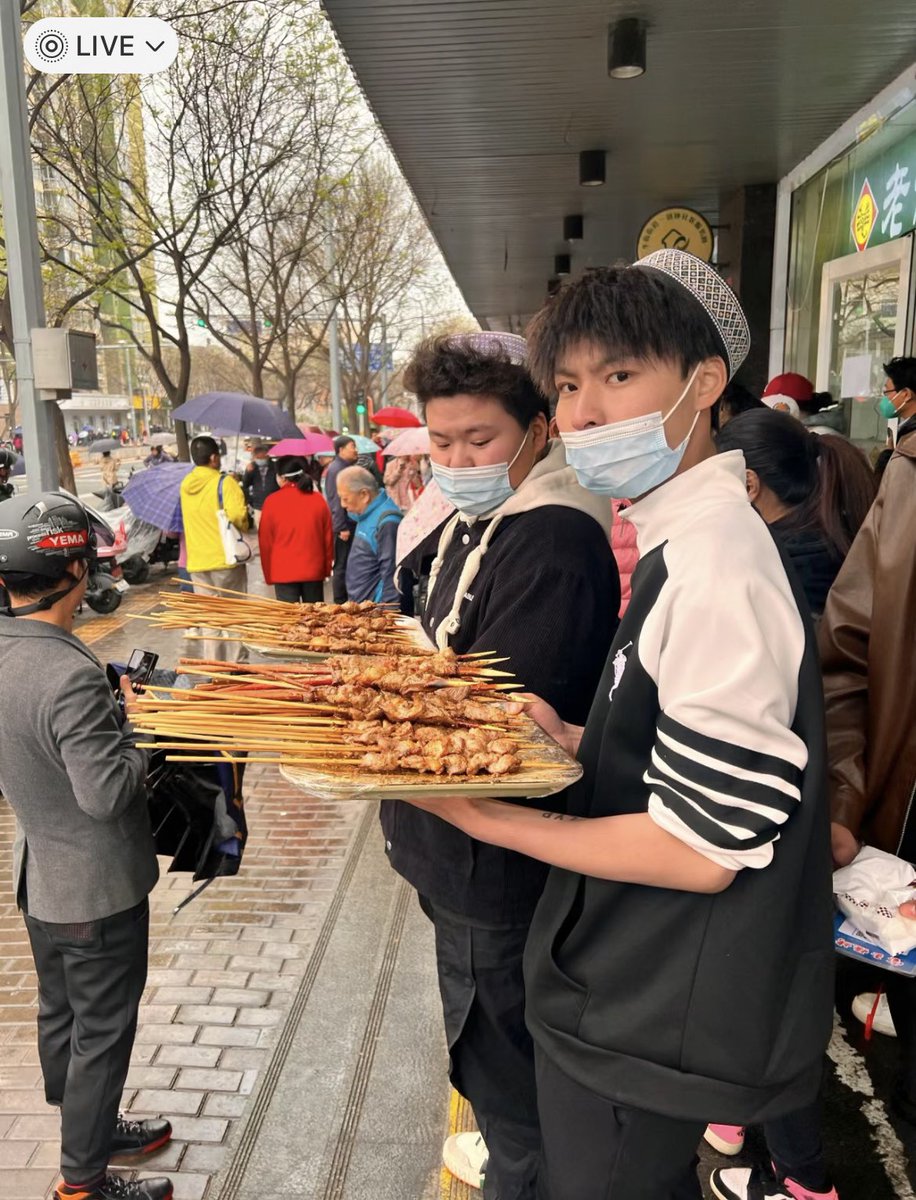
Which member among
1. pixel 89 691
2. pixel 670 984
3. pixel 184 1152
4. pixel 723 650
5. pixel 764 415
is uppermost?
pixel 764 415

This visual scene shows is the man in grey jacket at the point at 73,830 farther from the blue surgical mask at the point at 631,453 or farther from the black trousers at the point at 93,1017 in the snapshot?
the blue surgical mask at the point at 631,453

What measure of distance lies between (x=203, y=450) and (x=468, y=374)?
22.9ft

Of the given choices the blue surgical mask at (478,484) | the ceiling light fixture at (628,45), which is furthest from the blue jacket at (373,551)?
the blue surgical mask at (478,484)

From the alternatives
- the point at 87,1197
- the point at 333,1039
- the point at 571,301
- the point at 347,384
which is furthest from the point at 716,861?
the point at 347,384

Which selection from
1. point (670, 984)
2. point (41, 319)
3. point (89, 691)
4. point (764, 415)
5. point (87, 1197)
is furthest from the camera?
point (41, 319)

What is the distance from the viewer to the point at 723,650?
4.57 feet

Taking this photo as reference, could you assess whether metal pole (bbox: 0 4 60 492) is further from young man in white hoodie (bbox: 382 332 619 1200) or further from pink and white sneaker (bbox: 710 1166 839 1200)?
pink and white sneaker (bbox: 710 1166 839 1200)

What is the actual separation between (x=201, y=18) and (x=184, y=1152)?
14516 millimetres

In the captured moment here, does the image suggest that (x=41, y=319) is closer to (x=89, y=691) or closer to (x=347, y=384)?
(x=89, y=691)

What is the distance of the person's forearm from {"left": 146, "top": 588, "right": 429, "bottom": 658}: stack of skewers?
0.99m

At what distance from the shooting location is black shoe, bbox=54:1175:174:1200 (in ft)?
8.87

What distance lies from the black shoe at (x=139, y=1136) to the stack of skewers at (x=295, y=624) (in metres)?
1.70

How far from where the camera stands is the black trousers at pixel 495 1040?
2.24 meters

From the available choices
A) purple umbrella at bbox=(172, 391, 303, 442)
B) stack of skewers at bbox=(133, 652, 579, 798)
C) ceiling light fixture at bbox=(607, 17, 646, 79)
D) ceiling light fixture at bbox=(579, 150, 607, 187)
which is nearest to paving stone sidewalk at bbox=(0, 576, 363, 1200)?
stack of skewers at bbox=(133, 652, 579, 798)
